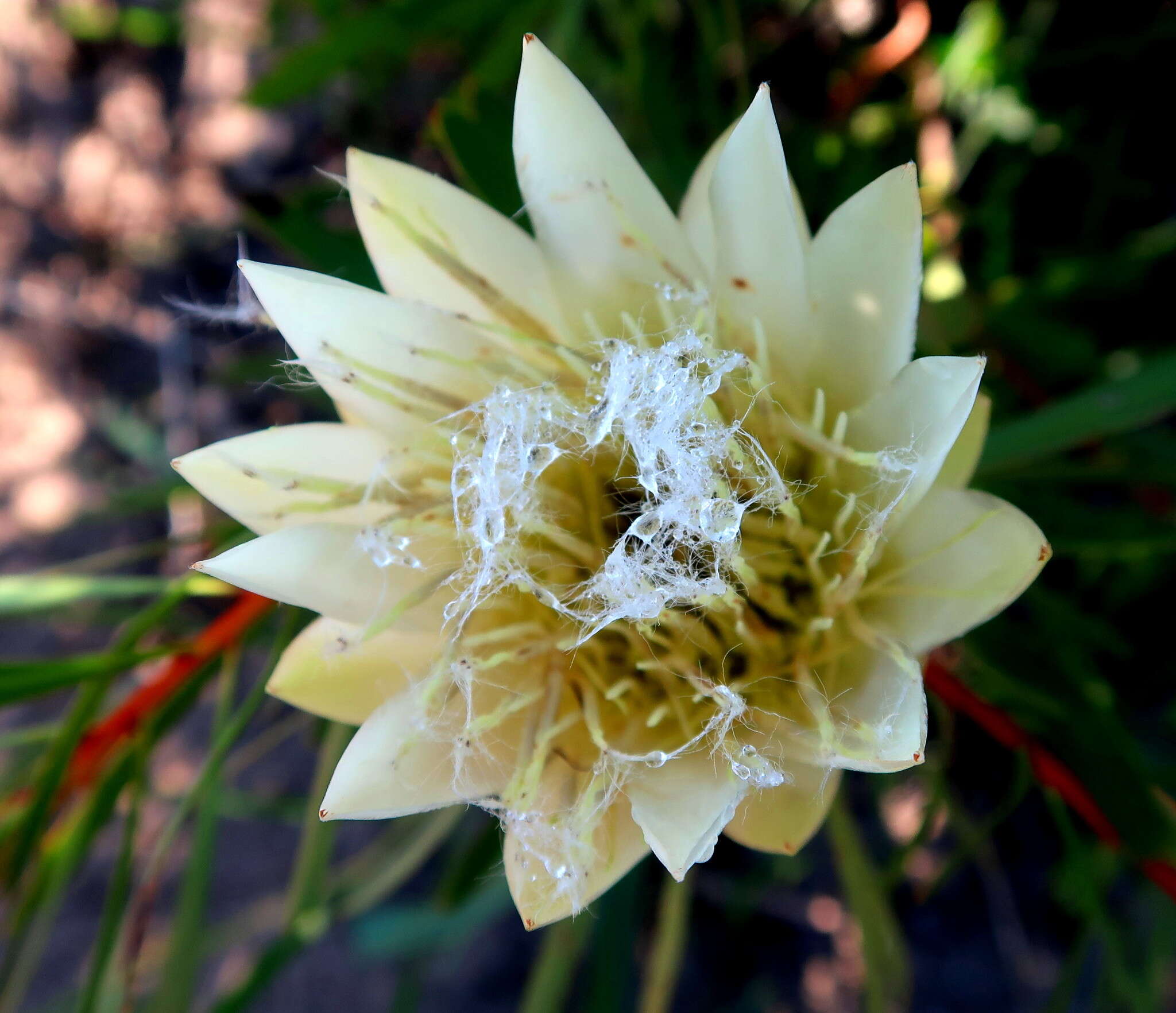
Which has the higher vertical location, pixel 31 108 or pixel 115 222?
pixel 31 108

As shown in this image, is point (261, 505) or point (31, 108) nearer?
point (261, 505)

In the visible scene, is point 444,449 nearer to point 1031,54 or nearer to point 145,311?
point 1031,54

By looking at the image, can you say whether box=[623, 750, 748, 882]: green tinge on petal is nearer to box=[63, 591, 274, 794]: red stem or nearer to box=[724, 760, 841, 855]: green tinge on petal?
box=[724, 760, 841, 855]: green tinge on petal

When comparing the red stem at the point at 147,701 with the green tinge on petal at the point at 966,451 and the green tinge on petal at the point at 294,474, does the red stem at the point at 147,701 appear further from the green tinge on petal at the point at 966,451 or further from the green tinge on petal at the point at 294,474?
the green tinge on petal at the point at 966,451

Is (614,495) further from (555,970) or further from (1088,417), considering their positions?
(555,970)

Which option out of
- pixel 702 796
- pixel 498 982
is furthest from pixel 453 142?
pixel 498 982

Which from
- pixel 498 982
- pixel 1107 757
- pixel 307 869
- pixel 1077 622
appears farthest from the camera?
pixel 498 982
